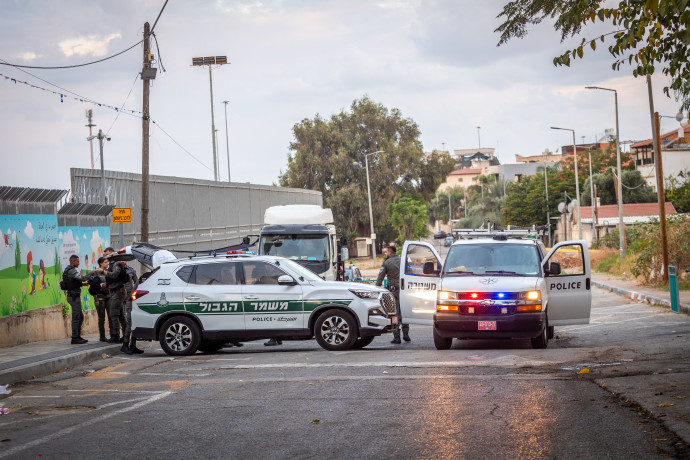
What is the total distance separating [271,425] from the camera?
8148 mm

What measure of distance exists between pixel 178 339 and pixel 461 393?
23.6ft

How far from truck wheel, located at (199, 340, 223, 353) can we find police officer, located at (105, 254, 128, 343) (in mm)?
1811

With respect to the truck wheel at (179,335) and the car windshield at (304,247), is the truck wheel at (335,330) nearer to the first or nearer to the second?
the truck wheel at (179,335)

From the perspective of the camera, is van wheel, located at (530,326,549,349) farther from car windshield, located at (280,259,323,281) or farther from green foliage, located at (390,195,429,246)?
green foliage, located at (390,195,429,246)

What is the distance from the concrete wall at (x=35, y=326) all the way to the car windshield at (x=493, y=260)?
841 cm

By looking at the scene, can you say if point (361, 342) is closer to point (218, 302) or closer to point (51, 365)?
point (218, 302)

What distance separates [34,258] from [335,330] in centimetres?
692

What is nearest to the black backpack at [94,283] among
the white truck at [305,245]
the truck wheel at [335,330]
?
the truck wheel at [335,330]

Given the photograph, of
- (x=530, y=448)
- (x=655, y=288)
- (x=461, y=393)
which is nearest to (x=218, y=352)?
(x=461, y=393)

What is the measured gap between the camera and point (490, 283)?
564 inches

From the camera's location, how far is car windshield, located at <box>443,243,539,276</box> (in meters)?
Result: 15.0

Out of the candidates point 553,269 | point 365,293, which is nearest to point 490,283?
point 553,269

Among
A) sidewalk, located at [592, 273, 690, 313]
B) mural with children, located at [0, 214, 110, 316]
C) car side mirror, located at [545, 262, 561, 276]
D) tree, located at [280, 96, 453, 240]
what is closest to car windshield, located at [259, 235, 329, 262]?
mural with children, located at [0, 214, 110, 316]

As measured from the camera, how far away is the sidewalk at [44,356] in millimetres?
12852
